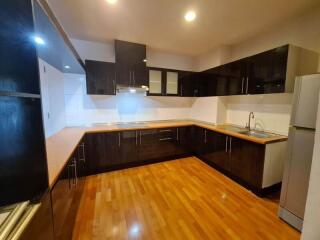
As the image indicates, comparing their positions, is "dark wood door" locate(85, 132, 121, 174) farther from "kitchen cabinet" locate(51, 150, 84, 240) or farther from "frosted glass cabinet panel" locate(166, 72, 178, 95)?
"frosted glass cabinet panel" locate(166, 72, 178, 95)

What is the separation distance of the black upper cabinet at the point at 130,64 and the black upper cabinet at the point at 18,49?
7.17 feet

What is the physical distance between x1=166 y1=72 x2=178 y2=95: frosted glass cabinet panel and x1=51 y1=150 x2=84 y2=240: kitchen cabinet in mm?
2467

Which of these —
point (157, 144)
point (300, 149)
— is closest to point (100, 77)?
point (157, 144)

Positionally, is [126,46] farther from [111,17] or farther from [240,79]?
[240,79]

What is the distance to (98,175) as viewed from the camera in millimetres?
2766

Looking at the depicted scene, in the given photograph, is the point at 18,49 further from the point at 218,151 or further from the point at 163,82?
the point at 218,151

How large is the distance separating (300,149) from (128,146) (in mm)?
2551

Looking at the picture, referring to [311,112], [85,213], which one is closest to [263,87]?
[311,112]

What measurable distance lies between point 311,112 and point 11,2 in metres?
2.38

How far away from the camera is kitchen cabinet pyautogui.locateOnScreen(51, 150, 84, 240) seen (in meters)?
1.12

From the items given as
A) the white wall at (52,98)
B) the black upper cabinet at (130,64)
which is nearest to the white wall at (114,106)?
the white wall at (52,98)

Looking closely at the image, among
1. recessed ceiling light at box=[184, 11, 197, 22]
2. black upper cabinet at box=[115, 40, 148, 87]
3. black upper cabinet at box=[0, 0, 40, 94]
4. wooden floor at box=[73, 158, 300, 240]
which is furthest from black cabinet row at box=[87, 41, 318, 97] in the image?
black upper cabinet at box=[0, 0, 40, 94]

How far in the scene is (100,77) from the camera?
9.31ft

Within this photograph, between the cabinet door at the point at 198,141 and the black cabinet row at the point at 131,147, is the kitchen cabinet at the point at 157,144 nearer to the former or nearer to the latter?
the black cabinet row at the point at 131,147
